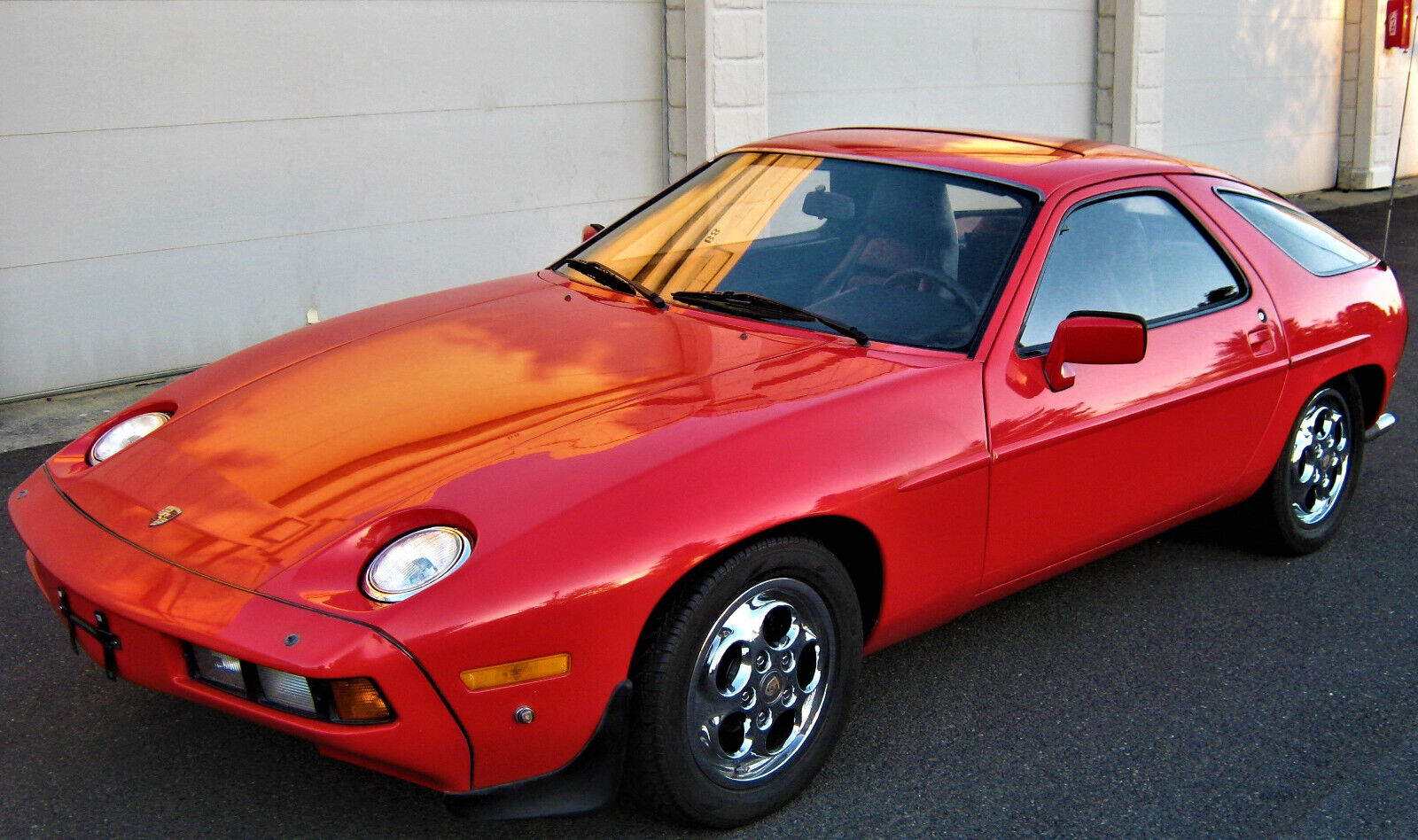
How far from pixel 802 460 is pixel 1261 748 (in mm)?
1410

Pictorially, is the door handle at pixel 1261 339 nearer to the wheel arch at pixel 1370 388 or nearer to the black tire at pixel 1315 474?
the black tire at pixel 1315 474

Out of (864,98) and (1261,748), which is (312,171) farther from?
(1261,748)

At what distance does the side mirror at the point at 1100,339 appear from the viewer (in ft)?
10.6

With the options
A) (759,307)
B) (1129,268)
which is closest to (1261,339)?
(1129,268)

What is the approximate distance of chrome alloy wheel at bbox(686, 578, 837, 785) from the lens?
109 inches

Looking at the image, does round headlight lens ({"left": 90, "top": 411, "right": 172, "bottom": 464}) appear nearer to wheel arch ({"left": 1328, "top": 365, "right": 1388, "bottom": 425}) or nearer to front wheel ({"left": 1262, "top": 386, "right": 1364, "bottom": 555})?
front wheel ({"left": 1262, "top": 386, "right": 1364, "bottom": 555})

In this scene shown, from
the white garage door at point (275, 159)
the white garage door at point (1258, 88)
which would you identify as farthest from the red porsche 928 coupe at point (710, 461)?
the white garage door at point (1258, 88)

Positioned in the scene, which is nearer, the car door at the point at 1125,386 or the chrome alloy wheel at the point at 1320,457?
the car door at the point at 1125,386

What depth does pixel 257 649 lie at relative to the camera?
239 centimetres

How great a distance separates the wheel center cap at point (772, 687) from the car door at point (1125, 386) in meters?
0.67

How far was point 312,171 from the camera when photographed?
6988 millimetres

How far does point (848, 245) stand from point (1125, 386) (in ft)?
2.69

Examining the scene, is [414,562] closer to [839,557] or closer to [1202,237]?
[839,557]

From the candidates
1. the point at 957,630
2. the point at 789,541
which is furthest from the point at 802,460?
the point at 957,630
